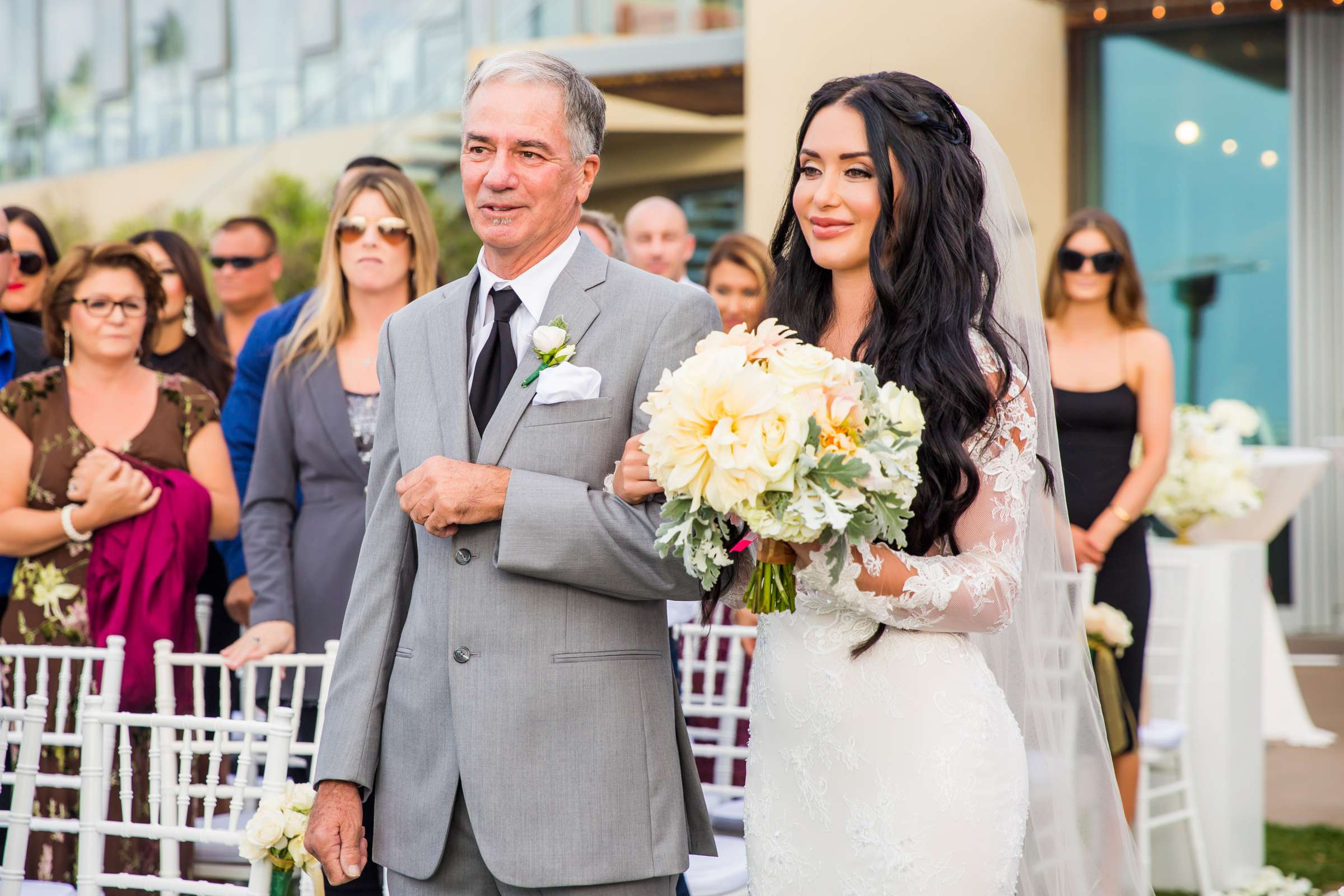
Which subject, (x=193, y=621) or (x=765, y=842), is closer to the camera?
(x=765, y=842)

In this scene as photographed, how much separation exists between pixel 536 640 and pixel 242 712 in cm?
157

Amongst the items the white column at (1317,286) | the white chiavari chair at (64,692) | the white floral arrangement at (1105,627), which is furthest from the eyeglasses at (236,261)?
the white column at (1317,286)

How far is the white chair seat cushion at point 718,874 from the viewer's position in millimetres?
3174

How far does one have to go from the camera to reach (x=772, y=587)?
6.77ft

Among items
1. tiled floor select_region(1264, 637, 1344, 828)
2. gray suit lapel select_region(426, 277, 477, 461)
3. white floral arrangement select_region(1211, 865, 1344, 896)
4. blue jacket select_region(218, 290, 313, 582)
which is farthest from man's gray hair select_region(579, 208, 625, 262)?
tiled floor select_region(1264, 637, 1344, 828)

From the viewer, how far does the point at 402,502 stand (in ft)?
6.96

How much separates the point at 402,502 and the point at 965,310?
94cm

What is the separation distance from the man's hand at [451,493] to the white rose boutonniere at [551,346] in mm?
175

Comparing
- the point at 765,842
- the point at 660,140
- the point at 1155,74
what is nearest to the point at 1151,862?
the point at 765,842

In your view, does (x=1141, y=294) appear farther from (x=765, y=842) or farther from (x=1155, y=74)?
(x=1155, y=74)

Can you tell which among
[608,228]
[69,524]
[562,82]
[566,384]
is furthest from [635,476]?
[608,228]

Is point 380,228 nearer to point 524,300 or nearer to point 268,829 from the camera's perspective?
point 524,300

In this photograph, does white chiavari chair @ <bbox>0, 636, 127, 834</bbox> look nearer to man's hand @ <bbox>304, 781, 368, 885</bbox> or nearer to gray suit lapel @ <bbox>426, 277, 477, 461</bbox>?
man's hand @ <bbox>304, 781, 368, 885</bbox>

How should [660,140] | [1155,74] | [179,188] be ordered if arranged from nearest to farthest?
[1155,74]
[660,140]
[179,188]
